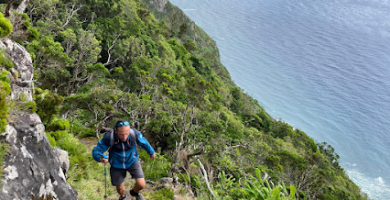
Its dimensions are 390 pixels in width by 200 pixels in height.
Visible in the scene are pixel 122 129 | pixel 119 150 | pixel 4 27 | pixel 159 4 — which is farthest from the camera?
pixel 159 4

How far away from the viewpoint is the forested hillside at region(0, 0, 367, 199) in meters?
6.72

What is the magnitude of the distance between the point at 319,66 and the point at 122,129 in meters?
133

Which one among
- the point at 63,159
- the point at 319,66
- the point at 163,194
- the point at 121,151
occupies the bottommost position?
the point at 163,194

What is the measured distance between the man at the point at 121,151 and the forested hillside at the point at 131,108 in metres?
1.15

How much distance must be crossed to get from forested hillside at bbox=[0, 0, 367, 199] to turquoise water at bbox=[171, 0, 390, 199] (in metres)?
58.4

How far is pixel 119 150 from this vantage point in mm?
4465

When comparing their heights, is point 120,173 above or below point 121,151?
below

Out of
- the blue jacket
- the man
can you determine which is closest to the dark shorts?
the man

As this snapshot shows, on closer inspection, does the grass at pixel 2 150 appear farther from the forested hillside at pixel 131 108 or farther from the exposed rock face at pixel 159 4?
the exposed rock face at pixel 159 4

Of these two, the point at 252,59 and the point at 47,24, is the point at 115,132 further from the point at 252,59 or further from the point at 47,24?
the point at 252,59

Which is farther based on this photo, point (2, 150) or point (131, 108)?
point (131, 108)

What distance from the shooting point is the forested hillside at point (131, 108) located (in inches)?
265

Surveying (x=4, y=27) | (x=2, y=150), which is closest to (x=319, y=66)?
(x=4, y=27)

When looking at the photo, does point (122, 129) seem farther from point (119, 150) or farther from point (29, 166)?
point (29, 166)
